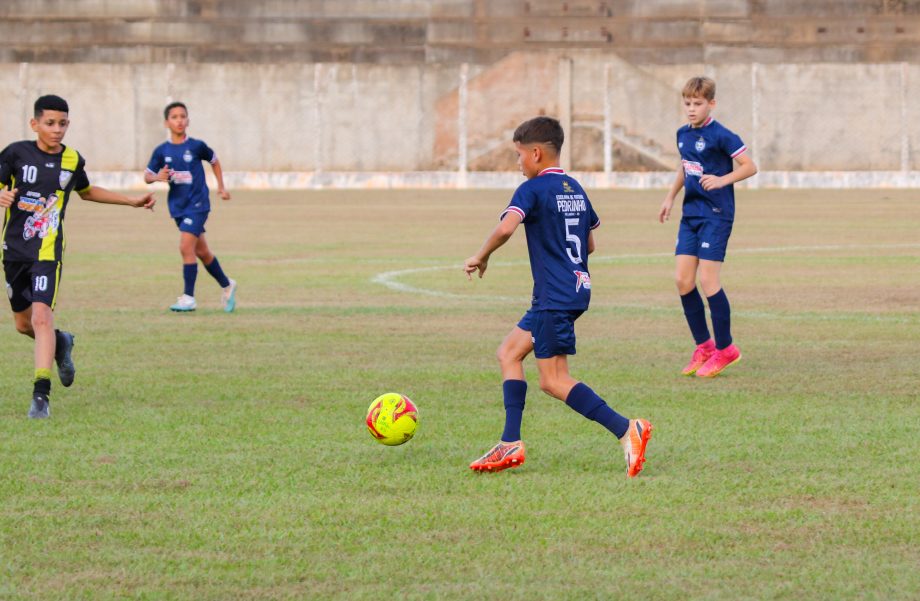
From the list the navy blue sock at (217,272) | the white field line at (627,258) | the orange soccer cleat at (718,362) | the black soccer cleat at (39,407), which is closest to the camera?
the black soccer cleat at (39,407)

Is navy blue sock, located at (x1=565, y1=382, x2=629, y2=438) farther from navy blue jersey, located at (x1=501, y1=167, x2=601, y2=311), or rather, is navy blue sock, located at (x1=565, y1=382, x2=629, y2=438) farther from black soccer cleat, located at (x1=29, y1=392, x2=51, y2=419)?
black soccer cleat, located at (x1=29, y1=392, x2=51, y2=419)

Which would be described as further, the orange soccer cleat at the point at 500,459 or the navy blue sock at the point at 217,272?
the navy blue sock at the point at 217,272

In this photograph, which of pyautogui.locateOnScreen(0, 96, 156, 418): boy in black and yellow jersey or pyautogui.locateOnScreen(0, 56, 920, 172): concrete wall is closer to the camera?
pyautogui.locateOnScreen(0, 96, 156, 418): boy in black and yellow jersey

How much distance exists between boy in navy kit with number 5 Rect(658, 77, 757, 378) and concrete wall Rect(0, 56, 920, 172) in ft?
111

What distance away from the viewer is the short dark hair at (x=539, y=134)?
6.79 metres

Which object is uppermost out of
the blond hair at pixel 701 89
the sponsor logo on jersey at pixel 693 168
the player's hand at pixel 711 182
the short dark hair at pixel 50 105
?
the blond hair at pixel 701 89

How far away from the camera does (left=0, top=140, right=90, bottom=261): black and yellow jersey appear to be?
8.62m

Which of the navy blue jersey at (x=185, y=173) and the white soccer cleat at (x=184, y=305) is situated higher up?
the navy blue jersey at (x=185, y=173)

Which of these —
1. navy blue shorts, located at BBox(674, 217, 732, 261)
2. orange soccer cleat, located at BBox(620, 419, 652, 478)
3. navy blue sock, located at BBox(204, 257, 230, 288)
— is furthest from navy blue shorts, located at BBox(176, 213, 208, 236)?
orange soccer cleat, located at BBox(620, 419, 652, 478)

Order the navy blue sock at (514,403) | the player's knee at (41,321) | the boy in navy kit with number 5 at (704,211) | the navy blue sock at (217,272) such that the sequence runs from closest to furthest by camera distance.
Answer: the navy blue sock at (514,403)
the player's knee at (41,321)
the boy in navy kit with number 5 at (704,211)
the navy blue sock at (217,272)

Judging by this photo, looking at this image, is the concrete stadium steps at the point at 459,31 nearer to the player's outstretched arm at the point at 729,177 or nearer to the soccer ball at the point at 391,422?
the player's outstretched arm at the point at 729,177

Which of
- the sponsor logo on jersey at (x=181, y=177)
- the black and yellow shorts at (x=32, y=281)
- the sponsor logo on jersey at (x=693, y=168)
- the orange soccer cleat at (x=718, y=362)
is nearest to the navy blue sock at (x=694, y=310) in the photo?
the orange soccer cleat at (x=718, y=362)

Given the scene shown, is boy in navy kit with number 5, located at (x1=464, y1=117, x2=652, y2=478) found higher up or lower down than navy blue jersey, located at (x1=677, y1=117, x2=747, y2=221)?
lower down

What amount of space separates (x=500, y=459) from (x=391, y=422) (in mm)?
690
